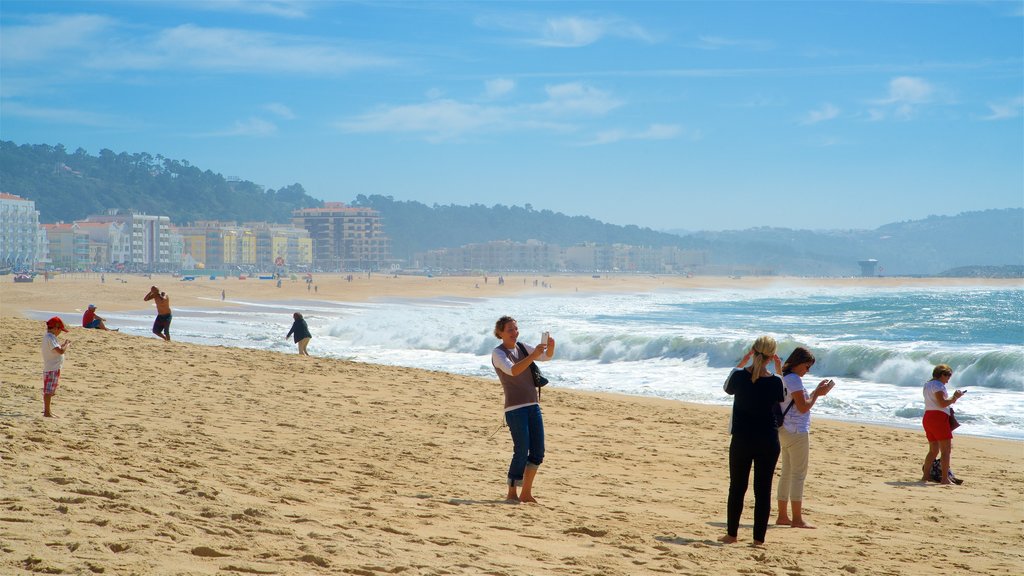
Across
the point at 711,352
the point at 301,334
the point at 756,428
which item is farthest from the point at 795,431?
the point at 711,352

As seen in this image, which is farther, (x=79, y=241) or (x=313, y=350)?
(x=79, y=241)

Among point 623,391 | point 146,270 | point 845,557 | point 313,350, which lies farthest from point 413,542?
point 146,270

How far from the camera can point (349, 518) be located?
17.3 ft

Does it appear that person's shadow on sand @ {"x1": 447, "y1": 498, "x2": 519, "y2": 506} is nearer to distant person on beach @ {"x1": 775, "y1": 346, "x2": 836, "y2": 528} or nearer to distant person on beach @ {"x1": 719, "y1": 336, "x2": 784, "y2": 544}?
distant person on beach @ {"x1": 719, "y1": 336, "x2": 784, "y2": 544}

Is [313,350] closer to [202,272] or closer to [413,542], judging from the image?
[413,542]

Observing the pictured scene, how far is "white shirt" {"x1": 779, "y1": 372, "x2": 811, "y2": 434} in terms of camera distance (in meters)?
5.79

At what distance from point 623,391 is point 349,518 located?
35.1 ft

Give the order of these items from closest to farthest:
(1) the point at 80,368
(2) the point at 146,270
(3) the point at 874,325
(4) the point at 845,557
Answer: (4) the point at 845,557
(1) the point at 80,368
(3) the point at 874,325
(2) the point at 146,270

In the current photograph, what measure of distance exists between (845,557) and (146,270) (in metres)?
137

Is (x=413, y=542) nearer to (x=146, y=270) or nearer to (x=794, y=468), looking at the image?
(x=794, y=468)

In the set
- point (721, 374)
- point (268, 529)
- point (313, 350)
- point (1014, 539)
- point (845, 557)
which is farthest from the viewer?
point (313, 350)

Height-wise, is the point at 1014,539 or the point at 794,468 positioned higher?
the point at 794,468

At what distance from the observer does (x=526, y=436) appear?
6.07 metres

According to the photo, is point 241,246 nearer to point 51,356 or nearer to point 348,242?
point 348,242
